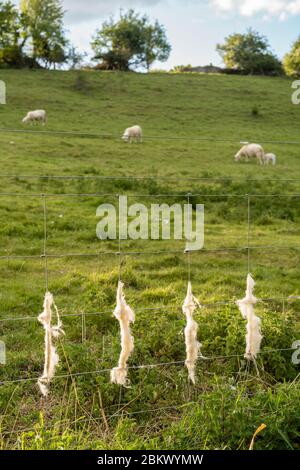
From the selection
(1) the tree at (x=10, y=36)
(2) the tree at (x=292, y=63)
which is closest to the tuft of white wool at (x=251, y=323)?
(1) the tree at (x=10, y=36)

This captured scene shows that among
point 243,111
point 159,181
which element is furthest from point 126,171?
point 243,111

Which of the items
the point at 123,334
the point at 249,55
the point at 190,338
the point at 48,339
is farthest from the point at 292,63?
the point at 48,339

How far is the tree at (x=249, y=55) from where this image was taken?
2266 inches

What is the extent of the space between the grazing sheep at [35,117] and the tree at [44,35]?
25.0m

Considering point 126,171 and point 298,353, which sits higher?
point 126,171

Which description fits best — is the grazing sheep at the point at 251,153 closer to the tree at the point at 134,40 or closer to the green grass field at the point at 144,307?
the green grass field at the point at 144,307

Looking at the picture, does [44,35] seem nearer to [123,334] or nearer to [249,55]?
[249,55]

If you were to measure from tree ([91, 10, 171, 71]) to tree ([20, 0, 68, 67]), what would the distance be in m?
4.75

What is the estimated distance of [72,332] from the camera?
5367 mm

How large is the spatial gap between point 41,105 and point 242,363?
1050 inches

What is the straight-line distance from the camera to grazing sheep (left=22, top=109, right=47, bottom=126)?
82.2 ft

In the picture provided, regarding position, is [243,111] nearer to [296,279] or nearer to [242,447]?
[296,279]

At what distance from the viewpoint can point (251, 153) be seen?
2205 cm

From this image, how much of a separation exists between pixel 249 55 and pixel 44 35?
2163 centimetres
